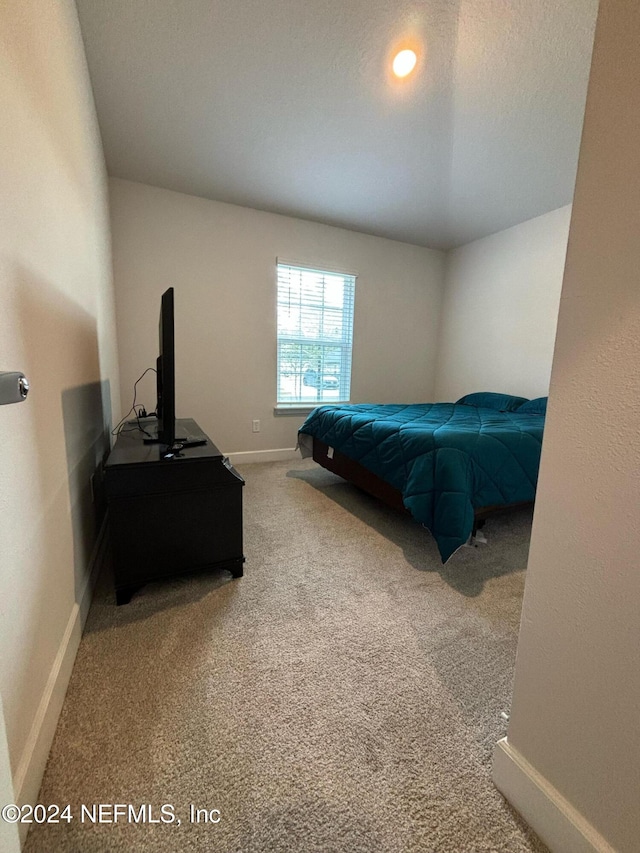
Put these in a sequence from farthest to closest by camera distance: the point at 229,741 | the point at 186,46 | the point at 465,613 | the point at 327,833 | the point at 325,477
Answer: the point at 325,477, the point at 186,46, the point at 465,613, the point at 229,741, the point at 327,833

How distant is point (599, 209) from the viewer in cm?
62

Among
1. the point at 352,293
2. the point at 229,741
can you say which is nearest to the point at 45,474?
the point at 229,741

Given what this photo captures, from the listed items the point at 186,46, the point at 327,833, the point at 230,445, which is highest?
the point at 186,46

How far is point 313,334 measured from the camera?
378cm

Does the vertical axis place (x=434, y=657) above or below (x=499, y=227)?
below

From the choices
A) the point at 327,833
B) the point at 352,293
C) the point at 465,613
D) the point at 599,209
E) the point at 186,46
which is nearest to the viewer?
the point at 599,209

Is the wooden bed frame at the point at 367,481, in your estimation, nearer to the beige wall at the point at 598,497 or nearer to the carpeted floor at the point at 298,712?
the carpeted floor at the point at 298,712

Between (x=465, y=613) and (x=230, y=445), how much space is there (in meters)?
2.69

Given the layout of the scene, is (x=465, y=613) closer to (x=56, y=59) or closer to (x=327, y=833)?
(x=327, y=833)

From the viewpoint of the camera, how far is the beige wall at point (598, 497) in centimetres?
59

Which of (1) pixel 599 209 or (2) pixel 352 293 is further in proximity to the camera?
(2) pixel 352 293

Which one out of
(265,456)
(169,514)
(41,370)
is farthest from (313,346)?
(41,370)

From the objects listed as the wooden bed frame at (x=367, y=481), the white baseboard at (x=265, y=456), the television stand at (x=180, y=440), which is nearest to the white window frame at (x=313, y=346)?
the white baseboard at (x=265, y=456)

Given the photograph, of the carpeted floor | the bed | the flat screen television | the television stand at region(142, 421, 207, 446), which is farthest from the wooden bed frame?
the flat screen television
